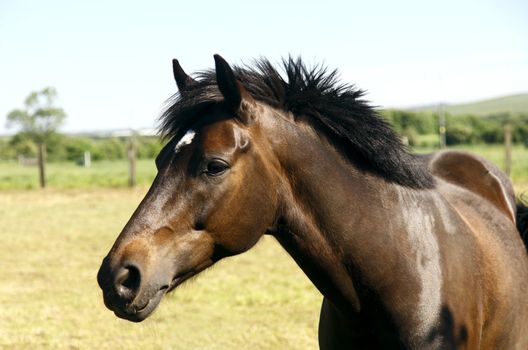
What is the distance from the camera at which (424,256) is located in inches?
108

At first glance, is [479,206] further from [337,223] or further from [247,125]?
[247,125]

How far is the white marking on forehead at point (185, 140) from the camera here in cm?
250

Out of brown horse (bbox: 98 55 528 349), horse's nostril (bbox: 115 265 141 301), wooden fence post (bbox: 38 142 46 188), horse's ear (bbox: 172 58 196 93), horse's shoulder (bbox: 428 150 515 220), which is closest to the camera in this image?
horse's nostril (bbox: 115 265 141 301)

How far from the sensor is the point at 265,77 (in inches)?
108

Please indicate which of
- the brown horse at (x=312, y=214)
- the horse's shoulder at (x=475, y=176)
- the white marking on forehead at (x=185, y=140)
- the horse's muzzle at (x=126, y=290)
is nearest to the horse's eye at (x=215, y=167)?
the brown horse at (x=312, y=214)

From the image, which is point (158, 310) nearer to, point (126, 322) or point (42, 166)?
point (126, 322)

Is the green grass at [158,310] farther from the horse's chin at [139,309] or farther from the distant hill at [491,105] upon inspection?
the distant hill at [491,105]

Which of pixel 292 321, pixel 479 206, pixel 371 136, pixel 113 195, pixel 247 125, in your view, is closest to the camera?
pixel 247 125

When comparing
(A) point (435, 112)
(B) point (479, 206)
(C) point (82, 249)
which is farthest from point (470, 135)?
(B) point (479, 206)

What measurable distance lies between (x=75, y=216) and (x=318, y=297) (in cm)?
908

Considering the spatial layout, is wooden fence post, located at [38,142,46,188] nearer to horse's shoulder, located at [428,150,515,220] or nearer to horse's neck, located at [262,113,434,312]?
horse's shoulder, located at [428,150,515,220]

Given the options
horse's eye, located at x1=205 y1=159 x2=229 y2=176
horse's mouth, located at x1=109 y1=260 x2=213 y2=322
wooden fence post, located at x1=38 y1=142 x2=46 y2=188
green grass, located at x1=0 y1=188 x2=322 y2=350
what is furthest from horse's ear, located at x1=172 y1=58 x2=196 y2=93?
wooden fence post, located at x1=38 y1=142 x2=46 y2=188

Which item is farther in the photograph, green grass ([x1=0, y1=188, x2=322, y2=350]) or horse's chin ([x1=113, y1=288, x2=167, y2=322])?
green grass ([x1=0, y1=188, x2=322, y2=350])

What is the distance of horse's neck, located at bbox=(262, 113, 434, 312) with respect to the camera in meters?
2.59
